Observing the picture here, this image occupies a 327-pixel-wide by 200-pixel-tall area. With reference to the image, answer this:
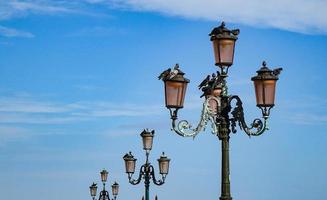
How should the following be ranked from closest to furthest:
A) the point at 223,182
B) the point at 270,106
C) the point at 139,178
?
the point at 223,182 → the point at 270,106 → the point at 139,178

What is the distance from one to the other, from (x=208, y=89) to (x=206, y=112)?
58 cm

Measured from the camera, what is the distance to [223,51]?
1109cm

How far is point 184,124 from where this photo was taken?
36.8 ft

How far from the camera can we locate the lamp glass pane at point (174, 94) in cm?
1094

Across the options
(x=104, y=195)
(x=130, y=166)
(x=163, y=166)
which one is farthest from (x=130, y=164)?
(x=104, y=195)

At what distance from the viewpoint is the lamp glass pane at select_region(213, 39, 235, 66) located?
11.1m

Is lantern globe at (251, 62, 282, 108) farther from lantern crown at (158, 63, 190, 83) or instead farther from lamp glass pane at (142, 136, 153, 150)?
lamp glass pane at (142, 136, 153, 150)

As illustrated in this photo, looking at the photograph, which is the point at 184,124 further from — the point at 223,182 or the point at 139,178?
the point at 139,178

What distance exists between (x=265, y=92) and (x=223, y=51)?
98cm

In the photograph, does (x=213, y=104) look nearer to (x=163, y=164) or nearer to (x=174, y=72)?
(x=174, y=72)

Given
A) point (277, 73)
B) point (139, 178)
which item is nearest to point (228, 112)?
point (277, 73)

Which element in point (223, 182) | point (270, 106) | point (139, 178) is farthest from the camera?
point (139, 178)

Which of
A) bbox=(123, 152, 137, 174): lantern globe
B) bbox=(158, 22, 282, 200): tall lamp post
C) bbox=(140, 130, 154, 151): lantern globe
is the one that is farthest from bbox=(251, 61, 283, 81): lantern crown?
bbox=(123, 152, 137, 174): lantern globe

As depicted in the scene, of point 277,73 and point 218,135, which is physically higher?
point 277,73
